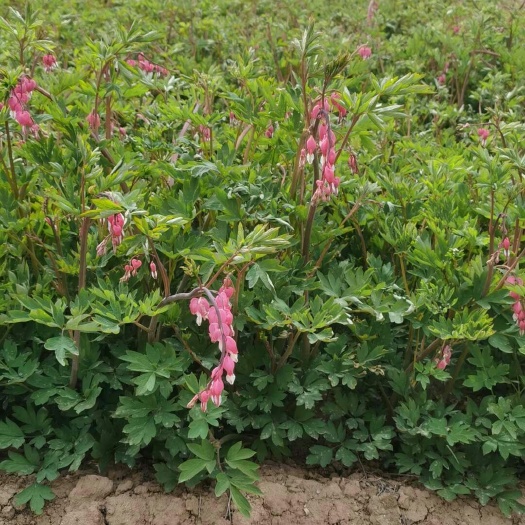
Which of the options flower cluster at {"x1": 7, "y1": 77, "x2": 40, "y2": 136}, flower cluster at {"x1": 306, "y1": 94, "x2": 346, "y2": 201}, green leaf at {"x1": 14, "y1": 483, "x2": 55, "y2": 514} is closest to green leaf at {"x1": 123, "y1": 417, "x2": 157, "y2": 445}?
green leaf at {"x1": 14, "y1": 483, "x2": 55, "y2": 514}

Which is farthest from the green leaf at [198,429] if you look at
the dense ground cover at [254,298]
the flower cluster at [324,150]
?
the flower cluster at [324,150]

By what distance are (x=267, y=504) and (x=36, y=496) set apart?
33.7 inches

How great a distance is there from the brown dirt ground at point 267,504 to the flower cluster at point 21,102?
139 centimetres

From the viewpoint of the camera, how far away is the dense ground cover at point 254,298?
252 cm

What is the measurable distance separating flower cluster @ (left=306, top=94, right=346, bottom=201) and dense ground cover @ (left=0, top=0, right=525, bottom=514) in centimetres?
1

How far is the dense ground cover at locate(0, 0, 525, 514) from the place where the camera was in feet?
8.25

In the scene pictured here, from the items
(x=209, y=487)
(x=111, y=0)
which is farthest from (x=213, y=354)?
(x=111, y=0)

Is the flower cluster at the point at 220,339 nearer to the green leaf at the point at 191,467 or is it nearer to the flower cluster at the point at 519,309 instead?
the green leaf at the point at 191,467

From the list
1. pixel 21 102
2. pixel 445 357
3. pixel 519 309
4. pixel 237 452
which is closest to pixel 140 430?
pixel 237 452

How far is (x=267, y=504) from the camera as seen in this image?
102 inches

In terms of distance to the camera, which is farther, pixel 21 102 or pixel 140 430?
pixel 21 102

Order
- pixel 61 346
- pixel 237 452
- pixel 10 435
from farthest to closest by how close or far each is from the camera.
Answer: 1. pixel 10 435
2. pixel 237 452
3. pixel 61 346

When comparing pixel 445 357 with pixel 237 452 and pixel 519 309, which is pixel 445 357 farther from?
pixel 237 452

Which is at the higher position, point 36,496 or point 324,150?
point 324,150
